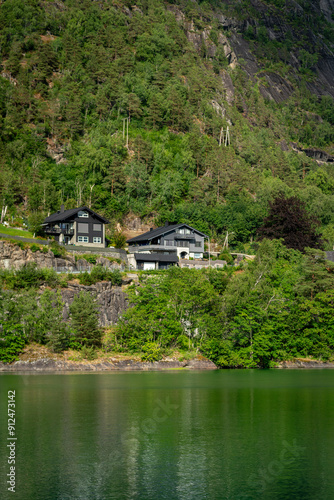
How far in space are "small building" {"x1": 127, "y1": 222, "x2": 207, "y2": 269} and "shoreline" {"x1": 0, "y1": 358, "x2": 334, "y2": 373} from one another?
1332 inches

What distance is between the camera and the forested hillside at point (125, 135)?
129 metres

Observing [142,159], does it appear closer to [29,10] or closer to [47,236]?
[47,236]

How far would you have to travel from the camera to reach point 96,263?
9838cm

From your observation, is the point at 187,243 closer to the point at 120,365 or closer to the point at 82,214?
the point at 82,214

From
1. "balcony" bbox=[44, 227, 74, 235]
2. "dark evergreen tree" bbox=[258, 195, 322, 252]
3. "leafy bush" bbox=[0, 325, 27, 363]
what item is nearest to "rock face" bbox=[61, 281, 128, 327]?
"leafy bush" bbox=[0, 325, 27, 363]

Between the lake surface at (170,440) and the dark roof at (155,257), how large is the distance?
49219mm

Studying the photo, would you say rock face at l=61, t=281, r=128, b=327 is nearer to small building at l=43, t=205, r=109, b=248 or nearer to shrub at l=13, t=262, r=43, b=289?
shrub at l=13, t=262, r=43, b=289

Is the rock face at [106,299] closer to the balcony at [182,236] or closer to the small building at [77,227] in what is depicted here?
the small building at [77,227]

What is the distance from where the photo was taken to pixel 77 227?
109875mm

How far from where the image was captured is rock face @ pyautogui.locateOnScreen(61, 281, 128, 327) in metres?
83.2

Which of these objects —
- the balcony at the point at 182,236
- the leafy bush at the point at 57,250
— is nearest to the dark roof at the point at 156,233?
the balcony at the point at 182,236

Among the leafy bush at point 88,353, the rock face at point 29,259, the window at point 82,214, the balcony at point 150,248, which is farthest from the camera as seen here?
the balcony at point 150,248

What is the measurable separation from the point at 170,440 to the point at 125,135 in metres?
123

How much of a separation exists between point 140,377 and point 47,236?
166 feet
